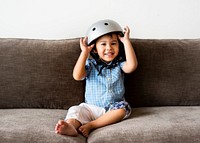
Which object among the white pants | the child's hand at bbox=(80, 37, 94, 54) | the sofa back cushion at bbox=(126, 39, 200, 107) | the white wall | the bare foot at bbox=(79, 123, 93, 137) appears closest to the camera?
the bare foot at bbox=(79, 123, 93, 137)

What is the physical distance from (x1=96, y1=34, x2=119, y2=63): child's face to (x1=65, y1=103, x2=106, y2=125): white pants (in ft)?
0.93

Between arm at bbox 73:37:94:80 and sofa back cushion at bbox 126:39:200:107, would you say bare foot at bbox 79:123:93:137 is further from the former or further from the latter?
sofa back cushion at bbox 126:39:200:107

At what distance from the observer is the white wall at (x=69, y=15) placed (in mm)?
2154

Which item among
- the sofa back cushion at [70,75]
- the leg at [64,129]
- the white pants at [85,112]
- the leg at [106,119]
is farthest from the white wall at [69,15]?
the leg at [64,129]

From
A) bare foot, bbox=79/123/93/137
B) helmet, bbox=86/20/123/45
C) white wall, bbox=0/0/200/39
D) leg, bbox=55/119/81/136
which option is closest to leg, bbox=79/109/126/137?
bare foot, bbox=79/123/93/137

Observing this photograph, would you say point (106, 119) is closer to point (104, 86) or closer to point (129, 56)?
point (104, 86)

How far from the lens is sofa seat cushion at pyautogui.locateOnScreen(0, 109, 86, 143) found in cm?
131

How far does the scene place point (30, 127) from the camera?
140cm

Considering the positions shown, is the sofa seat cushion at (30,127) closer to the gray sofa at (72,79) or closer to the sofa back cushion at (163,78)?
the gray sofa at (72,79)

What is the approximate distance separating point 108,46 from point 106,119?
423 millimetres

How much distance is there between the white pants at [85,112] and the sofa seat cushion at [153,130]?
0.17 metres

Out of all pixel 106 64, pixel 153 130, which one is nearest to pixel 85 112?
pixel 106 64

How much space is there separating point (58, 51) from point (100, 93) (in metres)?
0.35

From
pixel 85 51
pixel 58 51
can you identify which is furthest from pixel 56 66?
pixel 85 51
